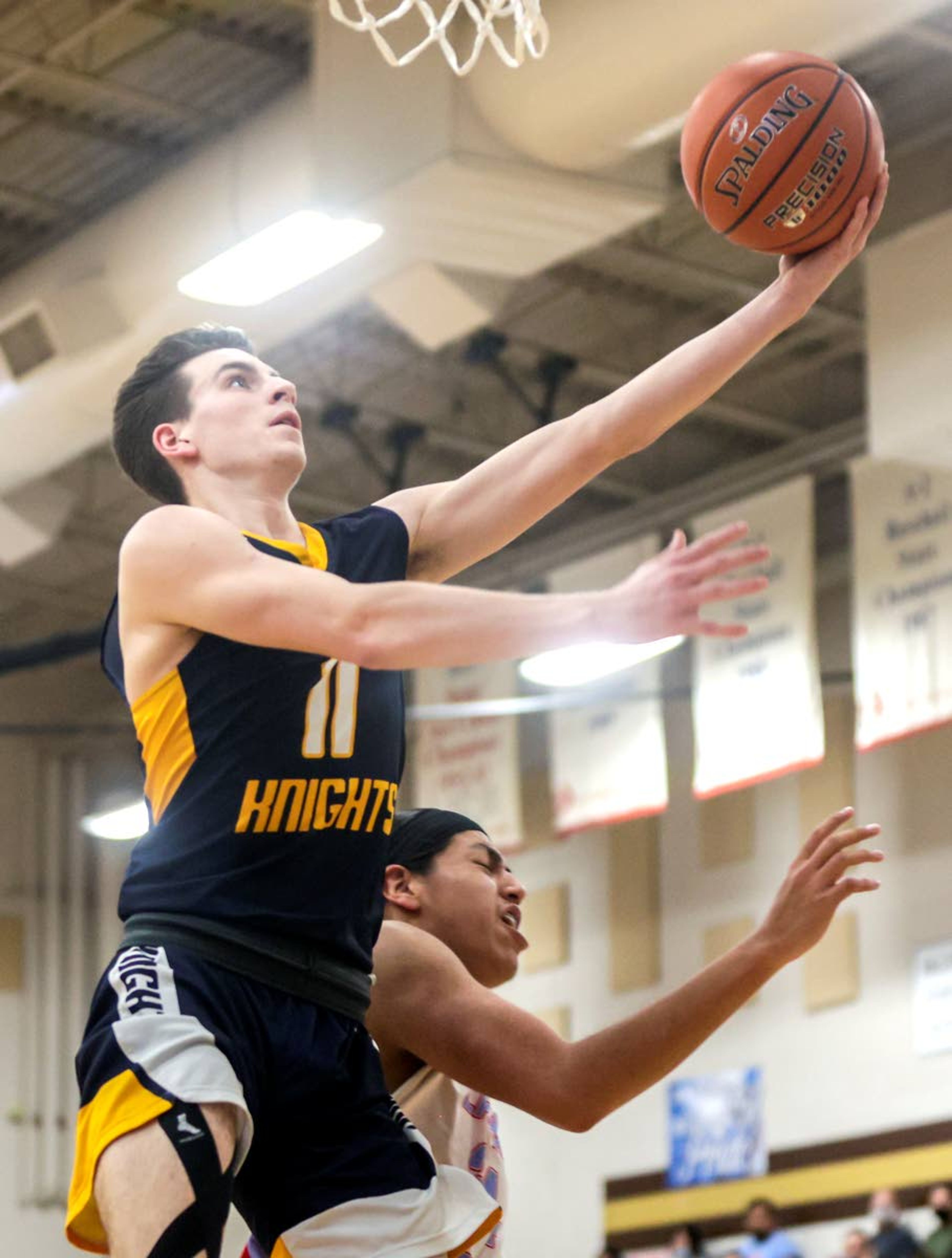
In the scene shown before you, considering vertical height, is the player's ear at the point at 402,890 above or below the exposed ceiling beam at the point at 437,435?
below

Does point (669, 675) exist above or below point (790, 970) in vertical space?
above

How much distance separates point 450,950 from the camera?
11.5 ft

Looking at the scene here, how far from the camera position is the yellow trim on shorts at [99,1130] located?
8.73 ft

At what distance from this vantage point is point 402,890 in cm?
362

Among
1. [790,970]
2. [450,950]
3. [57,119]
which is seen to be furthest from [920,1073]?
[450,950]

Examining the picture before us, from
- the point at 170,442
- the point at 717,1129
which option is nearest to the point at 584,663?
the point at 717,1129

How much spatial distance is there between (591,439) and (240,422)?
0.53 meters

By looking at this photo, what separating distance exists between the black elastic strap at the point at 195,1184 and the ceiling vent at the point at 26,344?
28.7 ft

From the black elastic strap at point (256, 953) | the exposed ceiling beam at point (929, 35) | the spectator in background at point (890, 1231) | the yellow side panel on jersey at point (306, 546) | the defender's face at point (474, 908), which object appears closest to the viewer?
the black elastic strap at point (256, 953)

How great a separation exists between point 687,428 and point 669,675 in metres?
1.81

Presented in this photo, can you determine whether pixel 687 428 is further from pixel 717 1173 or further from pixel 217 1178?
pixel 217 1178

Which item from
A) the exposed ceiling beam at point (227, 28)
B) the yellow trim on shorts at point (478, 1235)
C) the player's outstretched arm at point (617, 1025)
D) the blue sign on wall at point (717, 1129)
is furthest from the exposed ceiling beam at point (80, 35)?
the yellow trim on shorts at point (478, 1235)

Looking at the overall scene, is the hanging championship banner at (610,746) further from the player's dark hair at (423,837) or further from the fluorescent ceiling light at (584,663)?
the player's dark hair at (423,837)

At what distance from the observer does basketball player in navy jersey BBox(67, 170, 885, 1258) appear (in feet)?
8.60
